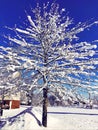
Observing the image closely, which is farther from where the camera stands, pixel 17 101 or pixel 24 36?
pixel 17 101

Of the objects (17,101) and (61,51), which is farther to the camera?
(17,101)

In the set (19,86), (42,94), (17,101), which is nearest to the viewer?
(19,86)

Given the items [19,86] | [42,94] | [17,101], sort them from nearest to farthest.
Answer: [19,86]
[42,94]
[17,101]

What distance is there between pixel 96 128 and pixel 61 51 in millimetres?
5499

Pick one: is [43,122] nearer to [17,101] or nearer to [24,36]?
[24,36]

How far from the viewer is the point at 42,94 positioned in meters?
17.4

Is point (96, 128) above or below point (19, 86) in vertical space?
below

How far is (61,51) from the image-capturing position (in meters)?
16.8

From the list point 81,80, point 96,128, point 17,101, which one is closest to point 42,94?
point 81,80

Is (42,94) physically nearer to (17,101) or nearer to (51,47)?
(51,47)

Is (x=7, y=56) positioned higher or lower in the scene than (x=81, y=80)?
higher

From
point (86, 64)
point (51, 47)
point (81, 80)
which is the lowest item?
point (81, 80)

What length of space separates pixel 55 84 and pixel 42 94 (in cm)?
125

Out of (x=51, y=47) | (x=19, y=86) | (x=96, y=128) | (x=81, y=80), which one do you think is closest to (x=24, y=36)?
(x=51, y=47)
